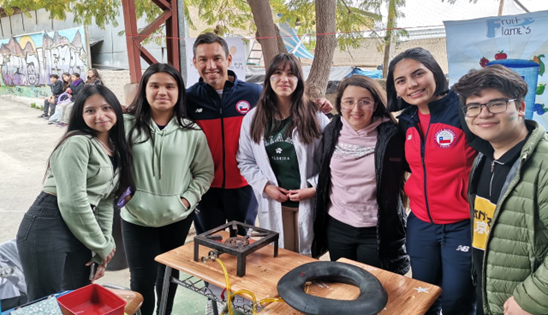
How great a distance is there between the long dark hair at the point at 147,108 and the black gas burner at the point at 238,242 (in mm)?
744

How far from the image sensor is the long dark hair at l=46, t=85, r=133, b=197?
2.07 metres

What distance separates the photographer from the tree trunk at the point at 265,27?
170 inches

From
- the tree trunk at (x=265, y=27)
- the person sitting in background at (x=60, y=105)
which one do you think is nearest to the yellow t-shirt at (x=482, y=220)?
the tree trunk at (x=265, y=27)

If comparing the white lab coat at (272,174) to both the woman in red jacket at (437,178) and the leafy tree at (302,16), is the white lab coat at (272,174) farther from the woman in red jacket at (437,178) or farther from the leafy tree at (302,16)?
the leafy tree at (302,16)

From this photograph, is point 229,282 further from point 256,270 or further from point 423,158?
point 423,158

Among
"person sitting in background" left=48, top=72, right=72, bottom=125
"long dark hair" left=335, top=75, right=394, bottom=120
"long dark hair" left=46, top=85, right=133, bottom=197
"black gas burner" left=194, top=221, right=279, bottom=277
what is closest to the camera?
"black gas burner" left=194, top=221, right=279, bottom=277

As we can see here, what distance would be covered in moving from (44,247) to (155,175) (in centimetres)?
69

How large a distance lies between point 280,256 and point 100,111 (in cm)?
127

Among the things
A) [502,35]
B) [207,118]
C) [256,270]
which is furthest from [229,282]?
[502,35]

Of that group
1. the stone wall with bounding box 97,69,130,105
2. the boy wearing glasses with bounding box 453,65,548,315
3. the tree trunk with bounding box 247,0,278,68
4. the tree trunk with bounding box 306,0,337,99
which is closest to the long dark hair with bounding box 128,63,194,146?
the boy wearing glasses with bounding box 453,65,548,315

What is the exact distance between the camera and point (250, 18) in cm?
674

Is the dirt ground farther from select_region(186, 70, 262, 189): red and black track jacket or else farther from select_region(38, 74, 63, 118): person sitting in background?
select_region(186, 70, 262, 189): red and black track jacket

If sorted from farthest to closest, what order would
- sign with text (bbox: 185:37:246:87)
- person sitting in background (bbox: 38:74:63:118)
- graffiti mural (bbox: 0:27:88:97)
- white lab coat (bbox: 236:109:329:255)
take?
1. graffiti mural (bbox: 0:27:88:97)
2. person sitting in background (bbox: 38:74:63:118)
3. sign with text (bbox: 185:37:246:87)
4. white lab coat (bbox: 236:109:329:255)

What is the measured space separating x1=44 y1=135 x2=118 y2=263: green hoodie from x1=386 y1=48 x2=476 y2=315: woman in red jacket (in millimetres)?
1655
